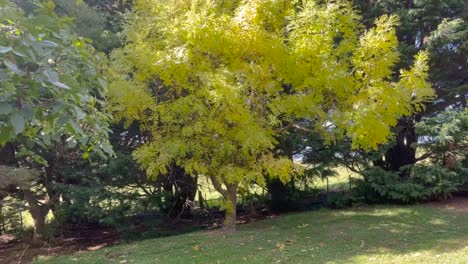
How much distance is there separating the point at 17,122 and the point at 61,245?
369 inches

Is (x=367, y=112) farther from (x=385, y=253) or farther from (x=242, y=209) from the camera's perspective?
(x=242, y=209)

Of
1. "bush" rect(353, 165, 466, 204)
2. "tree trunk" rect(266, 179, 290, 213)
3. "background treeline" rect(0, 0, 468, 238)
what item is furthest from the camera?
"tree trunk" rect(266, 179, 290, 213)

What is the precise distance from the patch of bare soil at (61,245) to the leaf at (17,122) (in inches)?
308

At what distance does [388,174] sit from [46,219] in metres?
8.98

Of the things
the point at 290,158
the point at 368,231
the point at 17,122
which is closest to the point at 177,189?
the point at 290,158

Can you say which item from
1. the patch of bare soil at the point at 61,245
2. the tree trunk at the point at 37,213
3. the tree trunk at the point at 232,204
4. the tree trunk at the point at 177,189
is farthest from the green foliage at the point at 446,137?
the tree trunk at the point at 37,213

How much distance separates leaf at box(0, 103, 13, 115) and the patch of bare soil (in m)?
7.85

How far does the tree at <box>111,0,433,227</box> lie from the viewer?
22.7ft

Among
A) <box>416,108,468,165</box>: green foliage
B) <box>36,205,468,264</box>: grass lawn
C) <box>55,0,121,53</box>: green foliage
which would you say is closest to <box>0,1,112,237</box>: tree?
<box>36,205,468,264</box>: grass lawn

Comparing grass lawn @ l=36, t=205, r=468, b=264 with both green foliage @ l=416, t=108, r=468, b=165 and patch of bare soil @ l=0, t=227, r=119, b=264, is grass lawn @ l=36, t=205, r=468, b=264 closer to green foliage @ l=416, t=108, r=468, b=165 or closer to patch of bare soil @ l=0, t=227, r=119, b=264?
patch of bare soil @ l=0, t=227, r=119, b=264

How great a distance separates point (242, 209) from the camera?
12.5m

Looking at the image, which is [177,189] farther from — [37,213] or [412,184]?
[412,184]

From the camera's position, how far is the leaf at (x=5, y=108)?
142cm

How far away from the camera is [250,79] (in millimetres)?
6906
